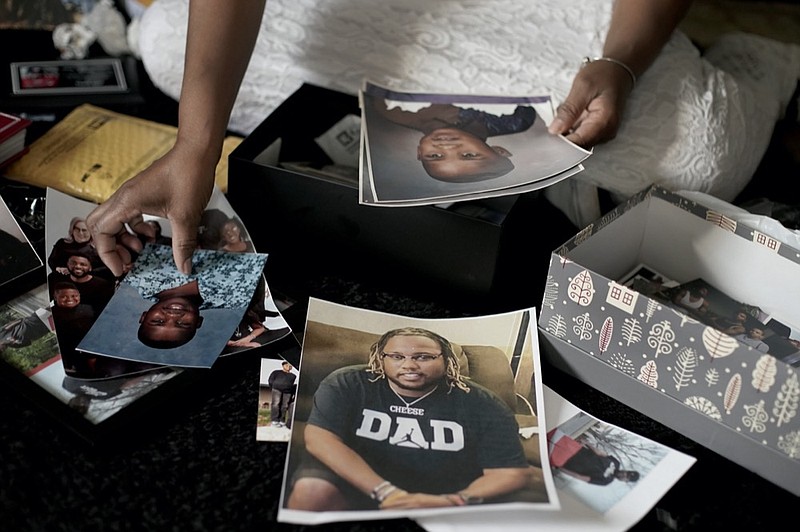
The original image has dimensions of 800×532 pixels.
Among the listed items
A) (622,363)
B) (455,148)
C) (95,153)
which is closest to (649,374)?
(622,363)

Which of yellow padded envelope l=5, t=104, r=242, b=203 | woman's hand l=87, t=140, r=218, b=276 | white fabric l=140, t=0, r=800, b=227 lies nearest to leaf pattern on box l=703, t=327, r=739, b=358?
white fabric l=140, t=0, r=800, b=227

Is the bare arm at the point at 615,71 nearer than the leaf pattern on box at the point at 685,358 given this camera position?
No

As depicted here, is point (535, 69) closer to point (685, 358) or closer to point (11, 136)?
point (685, 358)

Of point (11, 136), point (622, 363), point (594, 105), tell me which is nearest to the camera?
point (622, 363)

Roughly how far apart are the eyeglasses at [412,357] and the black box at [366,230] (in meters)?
0.12

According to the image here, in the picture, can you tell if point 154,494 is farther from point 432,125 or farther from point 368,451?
point 432,125

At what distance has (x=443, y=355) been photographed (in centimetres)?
97

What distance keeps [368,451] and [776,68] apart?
897 millimetres

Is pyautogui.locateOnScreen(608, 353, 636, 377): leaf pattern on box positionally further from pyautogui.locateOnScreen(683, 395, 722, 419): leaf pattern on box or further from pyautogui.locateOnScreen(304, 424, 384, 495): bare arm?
pyautogui.locateOnScreen(304, 424, 384, 495): bare arm

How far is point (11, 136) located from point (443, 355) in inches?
27.5

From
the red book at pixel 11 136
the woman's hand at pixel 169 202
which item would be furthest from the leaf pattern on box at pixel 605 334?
the red book at pixel 11 136

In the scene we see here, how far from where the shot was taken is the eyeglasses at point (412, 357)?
3.14 ft

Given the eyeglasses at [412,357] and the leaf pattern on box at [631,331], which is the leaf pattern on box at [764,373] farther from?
the eyeglasses at [412,357]

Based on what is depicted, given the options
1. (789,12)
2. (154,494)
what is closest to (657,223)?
(154,494)
